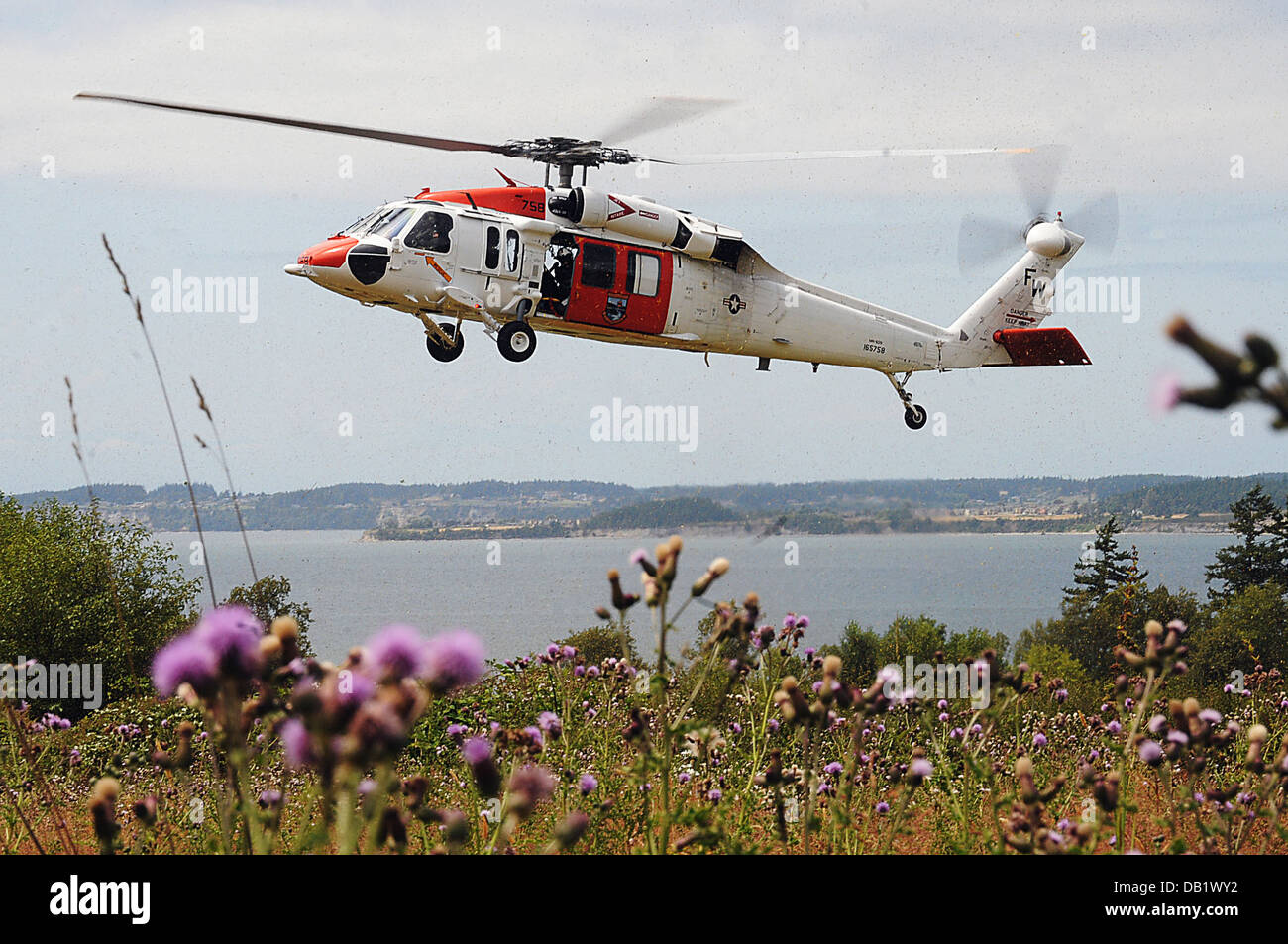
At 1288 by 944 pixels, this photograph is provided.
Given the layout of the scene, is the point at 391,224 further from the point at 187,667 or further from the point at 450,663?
the point at 450,663

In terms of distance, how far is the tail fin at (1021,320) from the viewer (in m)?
17.7

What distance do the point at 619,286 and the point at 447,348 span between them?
197cm

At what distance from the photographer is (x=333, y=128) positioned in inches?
436

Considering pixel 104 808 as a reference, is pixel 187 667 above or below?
above

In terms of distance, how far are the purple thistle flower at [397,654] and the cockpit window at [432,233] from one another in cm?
1099

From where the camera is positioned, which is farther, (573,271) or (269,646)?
(573,271)

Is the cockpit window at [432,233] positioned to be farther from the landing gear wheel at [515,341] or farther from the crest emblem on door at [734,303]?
the crest emblem on door at [734,303]

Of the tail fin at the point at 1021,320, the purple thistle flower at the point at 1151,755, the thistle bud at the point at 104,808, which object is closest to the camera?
the thistle bud at the point at 104,808

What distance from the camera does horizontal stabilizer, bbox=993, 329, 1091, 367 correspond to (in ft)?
59.0

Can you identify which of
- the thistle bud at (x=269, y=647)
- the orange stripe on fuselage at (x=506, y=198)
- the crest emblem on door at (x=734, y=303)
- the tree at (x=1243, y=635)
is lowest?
the tree at (x=1243, y=635)

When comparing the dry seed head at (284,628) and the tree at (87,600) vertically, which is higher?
the dry seed head at (284,628)

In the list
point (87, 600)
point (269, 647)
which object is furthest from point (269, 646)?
point (87, 600)
